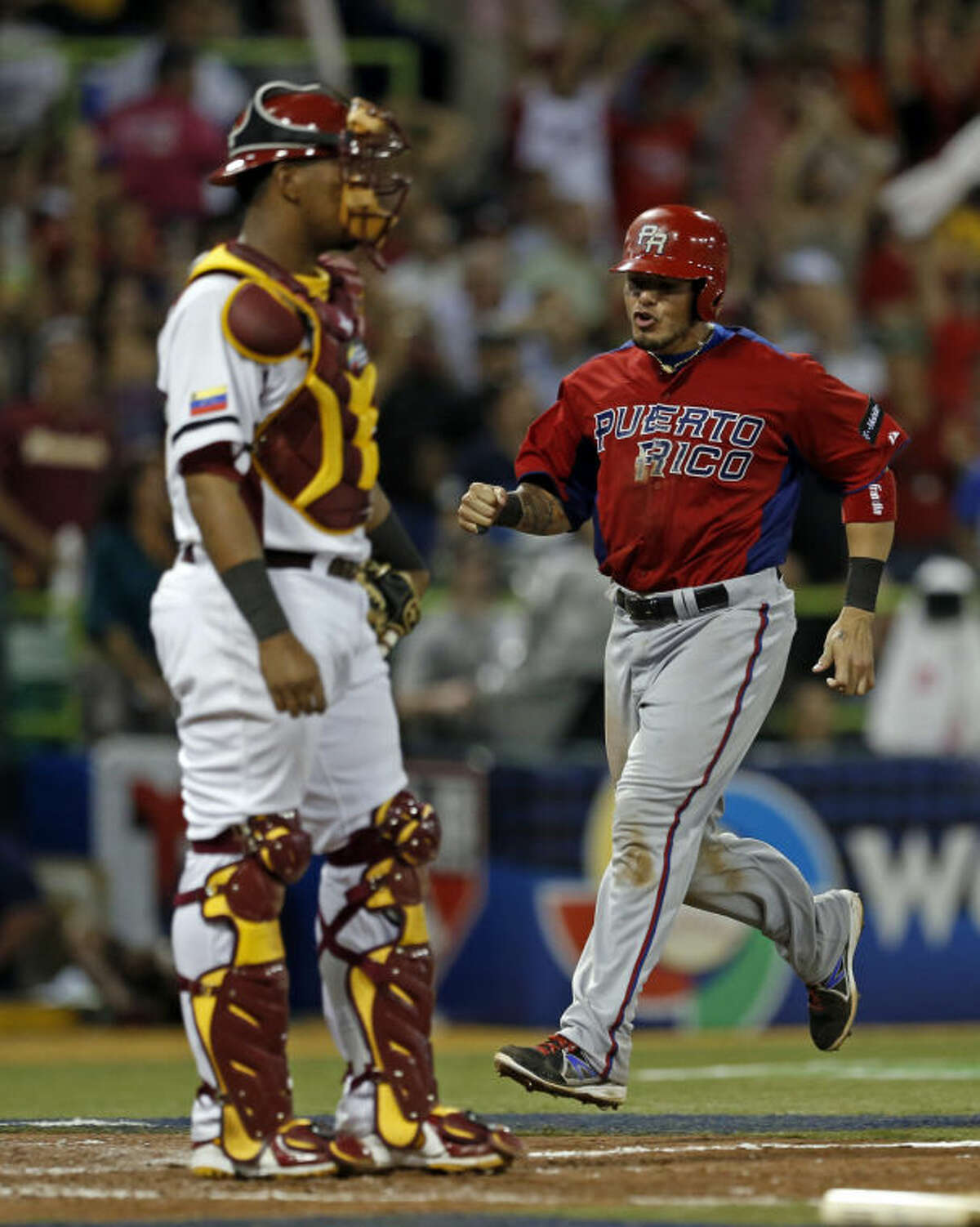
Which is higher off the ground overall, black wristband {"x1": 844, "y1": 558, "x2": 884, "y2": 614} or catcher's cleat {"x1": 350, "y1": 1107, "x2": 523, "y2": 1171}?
black wristband {"x1": 844, "y1": 558, "x2": 884, "y2": 614}

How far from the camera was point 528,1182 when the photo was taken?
5246mm

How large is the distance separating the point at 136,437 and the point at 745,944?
14.1 feet

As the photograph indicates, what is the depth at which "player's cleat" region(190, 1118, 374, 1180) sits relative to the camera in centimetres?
518

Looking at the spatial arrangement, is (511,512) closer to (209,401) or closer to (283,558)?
(283,558)

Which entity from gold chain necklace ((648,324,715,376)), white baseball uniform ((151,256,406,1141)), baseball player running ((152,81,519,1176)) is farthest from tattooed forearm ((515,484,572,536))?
white baseball uniform ((151,256,406,1141))

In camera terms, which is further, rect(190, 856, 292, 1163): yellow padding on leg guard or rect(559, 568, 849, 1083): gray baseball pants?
rect(559, 568, 849, 1083): gray baseball pants

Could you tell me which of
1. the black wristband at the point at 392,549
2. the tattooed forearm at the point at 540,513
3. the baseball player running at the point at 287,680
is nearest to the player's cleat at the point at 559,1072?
the baseball player running at the point at 287,680

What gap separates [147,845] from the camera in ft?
38.3

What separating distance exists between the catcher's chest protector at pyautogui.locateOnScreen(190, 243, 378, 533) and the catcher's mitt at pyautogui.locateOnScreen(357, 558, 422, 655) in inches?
11.6

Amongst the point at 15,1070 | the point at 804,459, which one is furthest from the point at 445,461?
the point at 804,459

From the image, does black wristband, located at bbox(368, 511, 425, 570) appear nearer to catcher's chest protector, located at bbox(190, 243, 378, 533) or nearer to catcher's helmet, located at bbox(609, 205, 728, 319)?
catcher's chest protector, located at bbox(190, 243, 378, 533)

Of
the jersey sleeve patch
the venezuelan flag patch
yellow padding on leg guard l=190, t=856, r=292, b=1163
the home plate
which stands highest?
the venezuelan flag patch

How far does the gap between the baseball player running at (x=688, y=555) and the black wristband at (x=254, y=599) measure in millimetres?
1184

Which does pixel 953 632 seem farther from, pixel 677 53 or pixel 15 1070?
pixel 677 53
